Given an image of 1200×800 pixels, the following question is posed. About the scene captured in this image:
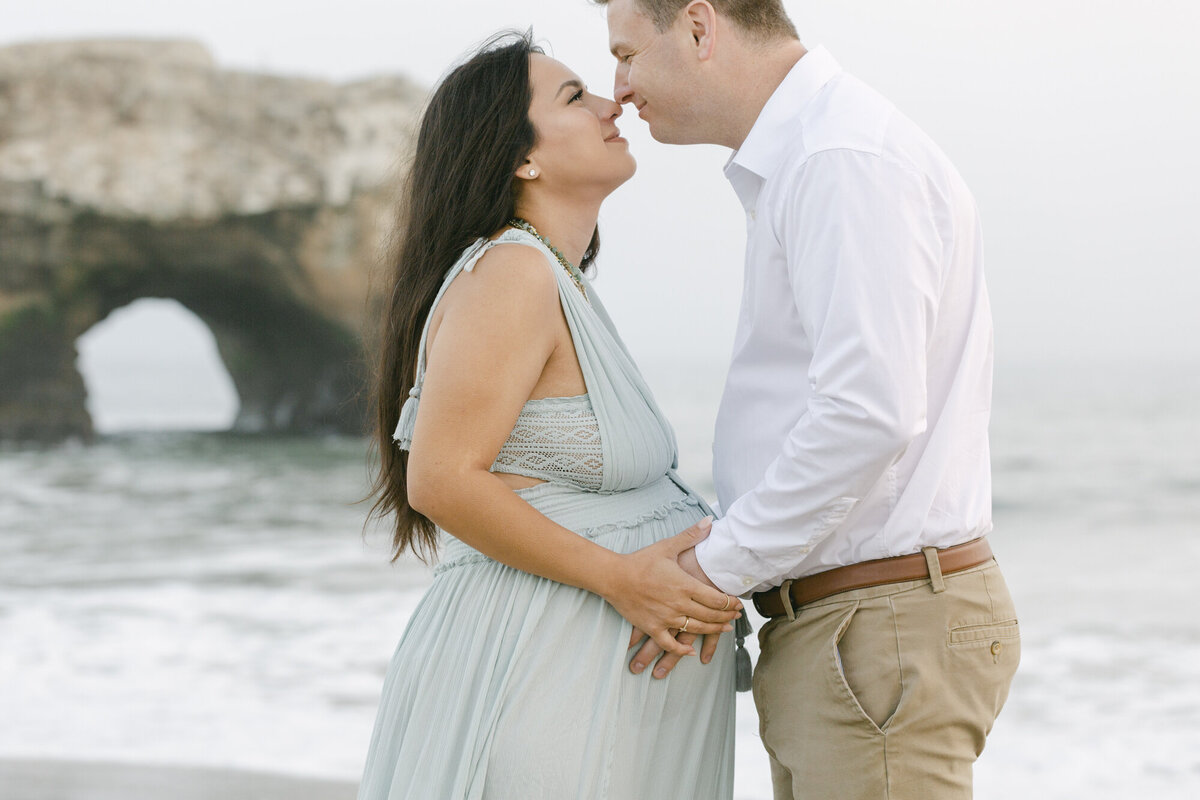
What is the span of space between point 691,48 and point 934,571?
2.86ft

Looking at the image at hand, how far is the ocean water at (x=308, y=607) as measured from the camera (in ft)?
Result: 15.2

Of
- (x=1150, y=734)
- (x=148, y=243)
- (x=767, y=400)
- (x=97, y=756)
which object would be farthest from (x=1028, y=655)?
(x=148, y=243)

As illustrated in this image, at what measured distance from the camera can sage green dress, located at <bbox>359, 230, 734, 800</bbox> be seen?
5.50 feet

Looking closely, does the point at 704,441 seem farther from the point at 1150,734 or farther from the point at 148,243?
the point at 1150,734

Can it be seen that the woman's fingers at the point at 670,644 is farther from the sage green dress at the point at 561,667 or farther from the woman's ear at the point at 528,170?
the woman's ear at the point at 528,170

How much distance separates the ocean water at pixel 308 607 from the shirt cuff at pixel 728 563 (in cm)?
250

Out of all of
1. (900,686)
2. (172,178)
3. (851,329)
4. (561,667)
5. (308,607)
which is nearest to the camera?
(851,329)

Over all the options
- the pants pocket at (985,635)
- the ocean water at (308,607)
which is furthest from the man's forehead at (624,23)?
the ocean water at (308,607)

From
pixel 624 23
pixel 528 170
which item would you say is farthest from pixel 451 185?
pixel 624 23

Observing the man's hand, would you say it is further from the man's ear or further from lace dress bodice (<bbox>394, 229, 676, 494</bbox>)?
the man's ear

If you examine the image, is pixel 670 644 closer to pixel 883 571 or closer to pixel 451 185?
pixel 883 571

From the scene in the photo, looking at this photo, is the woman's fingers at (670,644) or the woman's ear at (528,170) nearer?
the woman's fingers at (670,644)

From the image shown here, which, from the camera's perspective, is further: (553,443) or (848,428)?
(553,443)

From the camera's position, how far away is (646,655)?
1.71 metres
